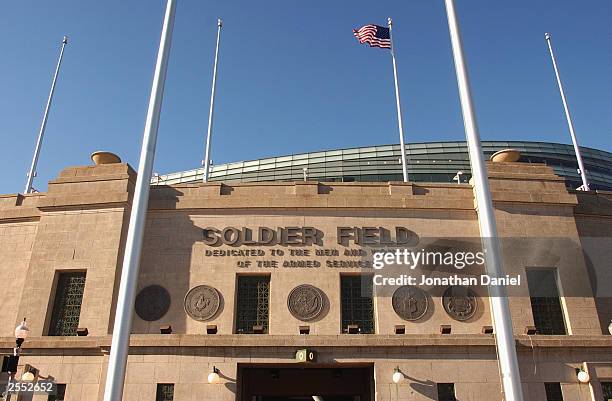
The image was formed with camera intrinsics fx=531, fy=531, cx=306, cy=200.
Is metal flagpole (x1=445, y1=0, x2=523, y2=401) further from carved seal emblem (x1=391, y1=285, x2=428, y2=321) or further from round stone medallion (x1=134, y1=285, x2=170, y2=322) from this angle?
round stone medallion (x1=134, y1=285, x2=170, y2=322)

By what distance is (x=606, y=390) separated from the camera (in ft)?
62.6

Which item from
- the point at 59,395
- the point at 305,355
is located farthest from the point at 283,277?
the point at 59,395

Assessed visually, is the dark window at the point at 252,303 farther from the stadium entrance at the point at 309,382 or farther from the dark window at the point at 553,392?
the dark window at the point at 553,392

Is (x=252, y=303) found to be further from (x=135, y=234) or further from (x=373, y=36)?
(x=373, y=36)

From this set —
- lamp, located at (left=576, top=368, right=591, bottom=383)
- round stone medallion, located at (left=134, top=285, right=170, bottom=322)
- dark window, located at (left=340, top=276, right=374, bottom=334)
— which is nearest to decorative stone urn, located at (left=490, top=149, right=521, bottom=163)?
dark window, located at (left=340, top=276, right=374, bottom=334)

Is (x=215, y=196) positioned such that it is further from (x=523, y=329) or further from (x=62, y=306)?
(x=523, y=329)

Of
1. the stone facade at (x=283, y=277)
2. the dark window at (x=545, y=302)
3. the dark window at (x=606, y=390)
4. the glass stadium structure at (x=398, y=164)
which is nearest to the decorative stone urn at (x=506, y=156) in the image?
the stone facade at (x=283, y=277)

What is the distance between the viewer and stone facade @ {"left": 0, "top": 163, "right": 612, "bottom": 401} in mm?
19016

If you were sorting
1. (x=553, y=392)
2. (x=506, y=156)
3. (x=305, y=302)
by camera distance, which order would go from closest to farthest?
A: (x=553, y=392)
(x=305, y=302)
(x=506, y=156)

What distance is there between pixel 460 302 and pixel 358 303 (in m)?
3.96

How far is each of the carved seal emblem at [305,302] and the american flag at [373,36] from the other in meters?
16.5

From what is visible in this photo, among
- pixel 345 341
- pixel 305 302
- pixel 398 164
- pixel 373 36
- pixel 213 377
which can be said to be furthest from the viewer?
pixel 398 164

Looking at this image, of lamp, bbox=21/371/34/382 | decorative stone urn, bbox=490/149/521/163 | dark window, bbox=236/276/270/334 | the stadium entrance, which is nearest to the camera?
lamp, bbox=21/371/34/382

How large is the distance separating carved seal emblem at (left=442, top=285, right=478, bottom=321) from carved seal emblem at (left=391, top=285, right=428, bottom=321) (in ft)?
2.83
